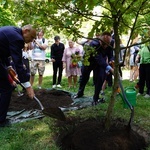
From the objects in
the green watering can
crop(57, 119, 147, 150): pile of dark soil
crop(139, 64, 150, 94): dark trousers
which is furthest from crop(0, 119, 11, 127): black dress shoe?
crop(139, 64, 150, 94): dark trousers

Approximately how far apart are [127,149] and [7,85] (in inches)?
86.8

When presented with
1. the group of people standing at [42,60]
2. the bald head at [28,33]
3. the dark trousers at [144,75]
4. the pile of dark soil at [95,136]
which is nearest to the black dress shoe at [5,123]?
the group of people standing at [42,60]

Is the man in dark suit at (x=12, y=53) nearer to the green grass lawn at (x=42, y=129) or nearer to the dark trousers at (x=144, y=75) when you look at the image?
the green grass lawn at (x=42, y=129)

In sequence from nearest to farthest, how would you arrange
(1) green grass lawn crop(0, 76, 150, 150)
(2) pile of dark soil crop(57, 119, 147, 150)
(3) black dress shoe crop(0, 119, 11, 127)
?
(2) pile of dark soil crop(57, 119, 147, 150) < (1) green grass lawn crop(0, 76, 150, 150) < (3) black dress shoe crop(0, 119, 11, 127)

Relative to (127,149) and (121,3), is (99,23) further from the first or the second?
(127,149)

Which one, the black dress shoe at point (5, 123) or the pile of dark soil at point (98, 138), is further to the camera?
the black dress shoe at point (5, 123)

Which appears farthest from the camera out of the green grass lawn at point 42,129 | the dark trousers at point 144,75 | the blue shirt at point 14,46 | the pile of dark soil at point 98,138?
the dark trousers at point 144,75

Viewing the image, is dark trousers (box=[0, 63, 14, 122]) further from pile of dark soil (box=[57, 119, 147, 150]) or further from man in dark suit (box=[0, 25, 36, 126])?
pile of dark soil (box=[57, 119, 147, 150])

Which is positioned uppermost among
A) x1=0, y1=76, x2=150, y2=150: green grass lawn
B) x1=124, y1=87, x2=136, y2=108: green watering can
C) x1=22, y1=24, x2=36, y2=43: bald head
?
x1=22, y1=24, x2=36, y2=43: bald head

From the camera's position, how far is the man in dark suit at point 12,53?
13.7ft

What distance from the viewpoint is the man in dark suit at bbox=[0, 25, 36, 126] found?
13.7 feet

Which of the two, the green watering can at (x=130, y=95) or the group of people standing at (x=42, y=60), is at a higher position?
the group of people standing at (x=42, y=60)

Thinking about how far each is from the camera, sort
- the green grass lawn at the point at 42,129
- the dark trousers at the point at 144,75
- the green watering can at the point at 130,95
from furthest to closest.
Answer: the dark trousers at the point at 144,75 < the green watering can at the point at 130,95 < the green grass lawn at the point at 42,129

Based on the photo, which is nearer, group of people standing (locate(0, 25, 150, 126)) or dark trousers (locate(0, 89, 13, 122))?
group of people standing (locate(0, 25, 150, 126))
